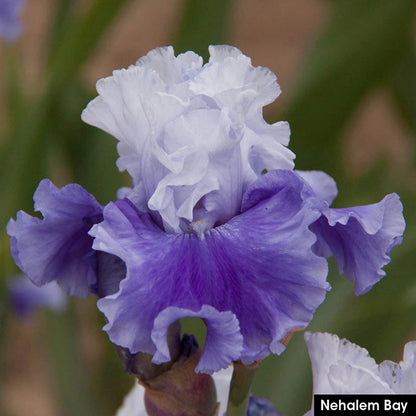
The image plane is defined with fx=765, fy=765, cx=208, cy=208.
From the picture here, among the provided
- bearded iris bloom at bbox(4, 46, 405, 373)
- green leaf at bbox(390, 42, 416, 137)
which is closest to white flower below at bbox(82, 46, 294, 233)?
bearded iris bloom at bbox(4, 46, 405, 373)

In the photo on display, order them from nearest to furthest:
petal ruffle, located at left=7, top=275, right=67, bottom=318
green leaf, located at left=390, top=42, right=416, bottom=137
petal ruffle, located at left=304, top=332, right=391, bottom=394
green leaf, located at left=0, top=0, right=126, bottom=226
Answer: petal ruffle, located at left=304, top=332, right=391, bottom=394, green leaf, located at left=0, top=0, right=126, bottom=226, petal ruffle, located at left=7, top=275, right=67, bottom=318, green leaf, located at left=390, top=42, right=416, bottom=137

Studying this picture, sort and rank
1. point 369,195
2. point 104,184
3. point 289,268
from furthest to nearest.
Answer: point 104,184 < point 369,195 < point 289,268

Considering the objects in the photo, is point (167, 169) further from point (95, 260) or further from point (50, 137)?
point (50, 137)

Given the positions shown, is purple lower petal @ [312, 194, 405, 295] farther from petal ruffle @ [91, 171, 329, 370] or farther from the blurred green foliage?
the blurred green foliage

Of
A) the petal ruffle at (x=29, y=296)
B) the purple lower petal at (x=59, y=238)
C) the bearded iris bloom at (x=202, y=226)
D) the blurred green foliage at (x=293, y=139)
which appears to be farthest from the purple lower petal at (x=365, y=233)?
the petal ruffle at (x=29, y=296)

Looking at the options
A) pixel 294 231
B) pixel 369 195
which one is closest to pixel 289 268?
pixel 294 231

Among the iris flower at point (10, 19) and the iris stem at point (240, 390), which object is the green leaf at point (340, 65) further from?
the iris stem at point (240, 390)
